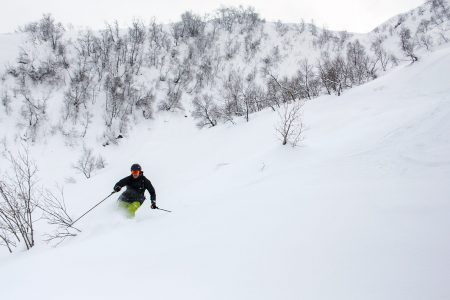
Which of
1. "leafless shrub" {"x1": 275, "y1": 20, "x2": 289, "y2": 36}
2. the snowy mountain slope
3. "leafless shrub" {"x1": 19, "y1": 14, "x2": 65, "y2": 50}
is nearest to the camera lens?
the snowy mountain slope

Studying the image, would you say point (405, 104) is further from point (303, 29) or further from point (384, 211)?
point (303, 29)

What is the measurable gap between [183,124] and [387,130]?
64.8 feet

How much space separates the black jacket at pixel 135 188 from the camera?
639 cm

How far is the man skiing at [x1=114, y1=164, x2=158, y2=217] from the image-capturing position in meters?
6.32

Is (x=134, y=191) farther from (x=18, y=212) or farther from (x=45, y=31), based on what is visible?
(x=45, y=31)

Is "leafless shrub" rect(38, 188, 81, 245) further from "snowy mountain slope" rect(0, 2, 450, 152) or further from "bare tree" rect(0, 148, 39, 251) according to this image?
"snowy mountain slope" rect(0, 2, 450, 152)

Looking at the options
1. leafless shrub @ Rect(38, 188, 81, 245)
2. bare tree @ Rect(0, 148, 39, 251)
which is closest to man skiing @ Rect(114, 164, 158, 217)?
leafless shrub @ Rect(38, 188, 81, 245)

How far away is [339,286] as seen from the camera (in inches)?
102

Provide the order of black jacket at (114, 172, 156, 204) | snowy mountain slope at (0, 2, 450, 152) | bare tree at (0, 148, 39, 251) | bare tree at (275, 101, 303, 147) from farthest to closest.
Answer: snowy mountain slope at (0, 2, 450, 152), bare tree at (275, 101, 303, 147), bare tree at (0, 148, 39, 251), black jacket at (114, 172, 156, 204)

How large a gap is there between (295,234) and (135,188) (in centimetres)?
414

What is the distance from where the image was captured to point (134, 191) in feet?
21.3

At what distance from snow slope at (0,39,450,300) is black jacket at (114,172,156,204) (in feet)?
1.33

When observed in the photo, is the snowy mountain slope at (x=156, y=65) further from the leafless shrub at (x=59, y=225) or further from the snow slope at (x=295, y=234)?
the leafless shrub at (x=59, y=225)

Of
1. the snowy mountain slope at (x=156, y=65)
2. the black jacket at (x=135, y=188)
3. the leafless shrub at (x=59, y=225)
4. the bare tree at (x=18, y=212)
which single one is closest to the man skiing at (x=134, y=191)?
the black jacket at (x=135, y=188)
